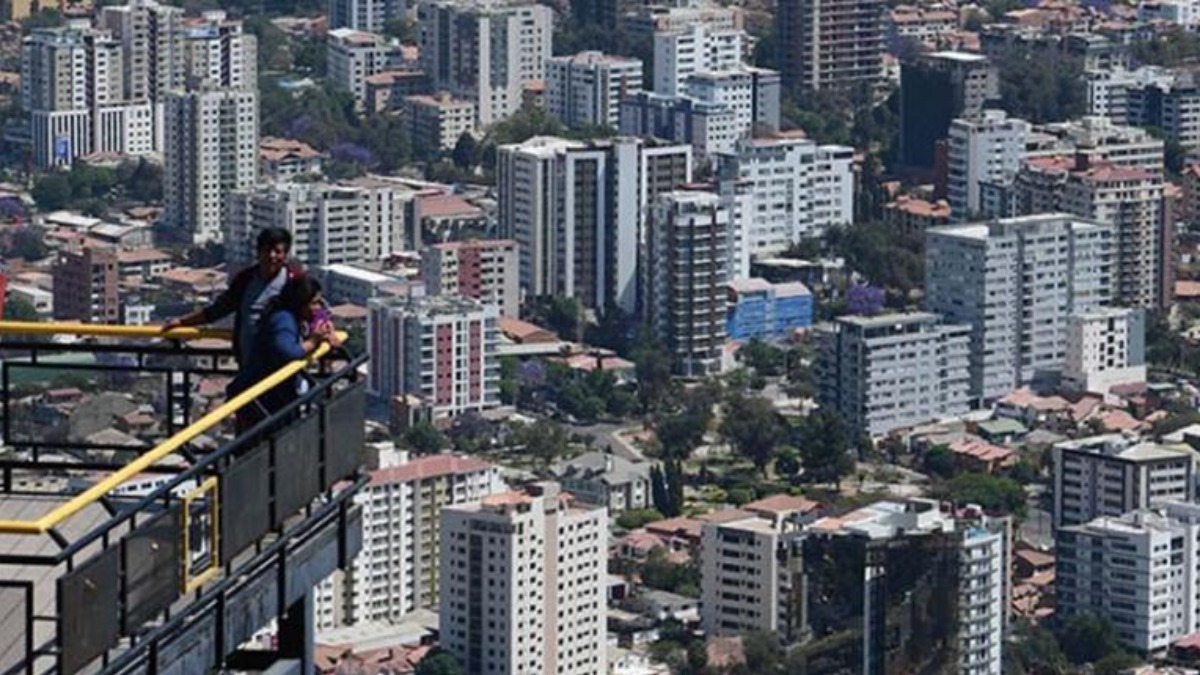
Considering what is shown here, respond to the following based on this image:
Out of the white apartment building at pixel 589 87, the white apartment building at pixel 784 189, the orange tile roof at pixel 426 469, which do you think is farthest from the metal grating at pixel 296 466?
the white apartment building at pixel 589 87

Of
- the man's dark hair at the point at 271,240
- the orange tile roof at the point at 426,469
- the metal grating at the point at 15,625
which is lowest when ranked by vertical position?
→ the orange tile roof at the point at 426,469

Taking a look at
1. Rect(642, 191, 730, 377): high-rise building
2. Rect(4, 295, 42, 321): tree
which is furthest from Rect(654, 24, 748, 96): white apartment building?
Rect(4, 295, 42, 321): tree

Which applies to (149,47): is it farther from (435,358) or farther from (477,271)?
(435,358)

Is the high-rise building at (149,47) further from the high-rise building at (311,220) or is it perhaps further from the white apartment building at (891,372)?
the white apartment building at (891,372)

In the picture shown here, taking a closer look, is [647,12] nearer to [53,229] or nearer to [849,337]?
[53,229]

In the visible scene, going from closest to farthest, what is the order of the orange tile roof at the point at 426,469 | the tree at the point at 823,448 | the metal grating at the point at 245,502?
the metal grating at the point at 245,502 → the orange tile roof at the point at 426,469 → the tree at the point at 823,448

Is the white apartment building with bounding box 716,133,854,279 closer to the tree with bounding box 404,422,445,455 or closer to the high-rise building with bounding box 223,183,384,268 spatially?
the high-rise building with bounding box 223,183,384,268
